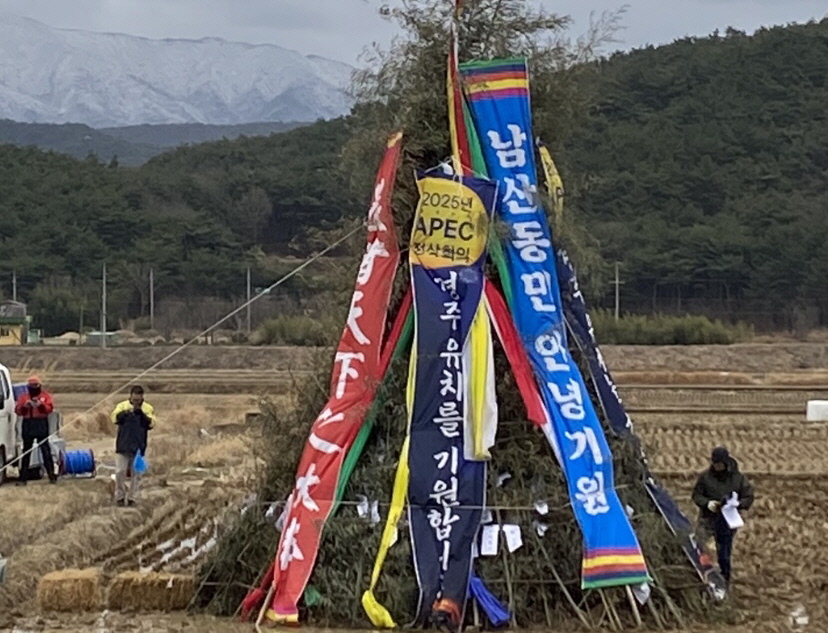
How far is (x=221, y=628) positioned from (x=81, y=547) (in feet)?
14.0

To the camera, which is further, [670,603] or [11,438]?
[11,438]

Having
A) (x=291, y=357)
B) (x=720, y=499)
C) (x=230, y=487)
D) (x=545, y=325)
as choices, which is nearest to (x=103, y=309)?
(x=291, y=357)

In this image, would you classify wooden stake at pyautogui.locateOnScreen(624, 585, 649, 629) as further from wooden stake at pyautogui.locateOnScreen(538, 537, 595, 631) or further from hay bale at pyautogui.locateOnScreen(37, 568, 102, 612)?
hay bale at pyautogui.locateOnScreen(37, 568, 102, 612)

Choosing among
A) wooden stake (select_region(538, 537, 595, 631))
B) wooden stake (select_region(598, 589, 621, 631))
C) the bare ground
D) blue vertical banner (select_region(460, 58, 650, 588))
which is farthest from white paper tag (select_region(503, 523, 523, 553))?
the bare ground

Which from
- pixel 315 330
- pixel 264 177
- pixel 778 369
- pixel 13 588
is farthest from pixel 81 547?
pixel 264 177

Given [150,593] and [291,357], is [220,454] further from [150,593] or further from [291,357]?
[291,357]

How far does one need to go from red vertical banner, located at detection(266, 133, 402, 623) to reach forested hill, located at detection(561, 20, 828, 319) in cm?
4717

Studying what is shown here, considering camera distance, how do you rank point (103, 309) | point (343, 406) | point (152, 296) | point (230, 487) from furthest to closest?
point (152, 296)
point (103, 309)
point (230, 487)
point (343, 406)

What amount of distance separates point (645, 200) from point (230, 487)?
64.3 meters

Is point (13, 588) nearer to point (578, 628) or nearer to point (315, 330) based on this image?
point (315, 330)

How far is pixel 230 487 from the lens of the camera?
19.8 metres

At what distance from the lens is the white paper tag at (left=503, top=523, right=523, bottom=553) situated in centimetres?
1132

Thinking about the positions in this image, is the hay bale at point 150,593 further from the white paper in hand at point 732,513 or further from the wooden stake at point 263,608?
the white paper in hand at point 732,513

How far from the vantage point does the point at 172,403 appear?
3659 centimetres
